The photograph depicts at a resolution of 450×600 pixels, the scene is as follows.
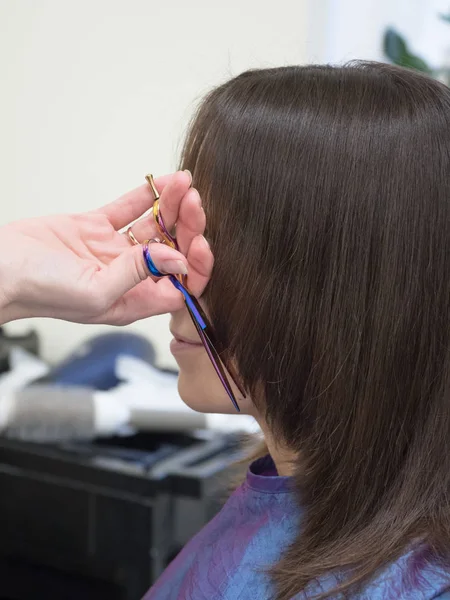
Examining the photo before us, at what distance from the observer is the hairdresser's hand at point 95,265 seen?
680 mm

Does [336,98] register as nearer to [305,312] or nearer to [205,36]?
[305,312]

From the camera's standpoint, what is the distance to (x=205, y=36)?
158 cm

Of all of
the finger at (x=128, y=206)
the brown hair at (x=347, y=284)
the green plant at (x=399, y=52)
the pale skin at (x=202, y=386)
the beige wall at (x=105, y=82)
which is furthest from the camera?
the green plant at (x=399, y=52)

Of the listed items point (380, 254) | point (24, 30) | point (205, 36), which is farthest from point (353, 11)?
point (380, 254)

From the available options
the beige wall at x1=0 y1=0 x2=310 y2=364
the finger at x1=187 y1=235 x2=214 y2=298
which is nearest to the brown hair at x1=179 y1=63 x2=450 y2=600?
the finger at x1=187 y1=235 x2=214 y2=298

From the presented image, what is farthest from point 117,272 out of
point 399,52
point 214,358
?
point 399,52

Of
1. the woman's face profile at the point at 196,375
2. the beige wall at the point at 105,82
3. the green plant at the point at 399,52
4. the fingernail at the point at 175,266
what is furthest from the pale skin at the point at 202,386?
the green plant at the point at 399,52

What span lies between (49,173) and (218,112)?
1.21 meters

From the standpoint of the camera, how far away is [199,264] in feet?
2.25

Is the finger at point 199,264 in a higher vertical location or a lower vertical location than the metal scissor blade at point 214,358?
higher

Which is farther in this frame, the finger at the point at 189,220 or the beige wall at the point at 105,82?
the beige wall at the point at 105,82

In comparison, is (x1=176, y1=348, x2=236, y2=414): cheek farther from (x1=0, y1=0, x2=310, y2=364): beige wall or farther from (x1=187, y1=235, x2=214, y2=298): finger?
(x1=0, y1=0, x2=310, y2=364): beige wall

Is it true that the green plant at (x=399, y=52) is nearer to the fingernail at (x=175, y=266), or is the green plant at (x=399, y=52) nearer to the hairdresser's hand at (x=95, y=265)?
the hairdresser's hand at (x=95, y=265)

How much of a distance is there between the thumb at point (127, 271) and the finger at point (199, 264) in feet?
0.04
